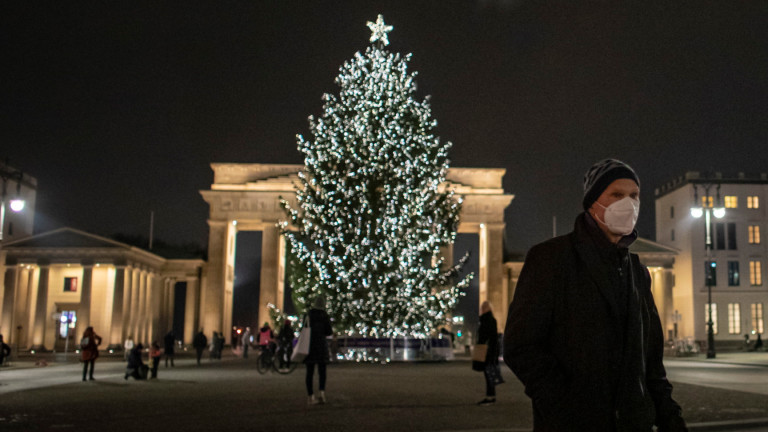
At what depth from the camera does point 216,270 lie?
229 ft

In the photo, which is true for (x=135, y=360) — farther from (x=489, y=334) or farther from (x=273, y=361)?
(x=489, y=334)

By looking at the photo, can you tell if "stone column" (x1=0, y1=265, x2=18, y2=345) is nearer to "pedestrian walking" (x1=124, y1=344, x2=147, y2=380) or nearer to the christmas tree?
the christmas tree

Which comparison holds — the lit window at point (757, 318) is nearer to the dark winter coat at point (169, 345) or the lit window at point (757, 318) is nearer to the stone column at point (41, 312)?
the dark winter coat at point (169, 345)

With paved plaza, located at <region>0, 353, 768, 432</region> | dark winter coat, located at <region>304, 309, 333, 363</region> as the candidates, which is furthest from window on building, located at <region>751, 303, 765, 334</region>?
dark winter coat, located at <region>304, 309, 333, 363</region>

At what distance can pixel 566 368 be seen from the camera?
138 inches

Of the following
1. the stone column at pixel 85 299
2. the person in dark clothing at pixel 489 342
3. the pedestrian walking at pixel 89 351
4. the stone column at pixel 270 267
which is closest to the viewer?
the person in dark clothing at pixel 489 342

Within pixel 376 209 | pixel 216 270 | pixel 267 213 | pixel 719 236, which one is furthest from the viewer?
pixel 719 236

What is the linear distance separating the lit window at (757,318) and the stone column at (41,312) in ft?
198

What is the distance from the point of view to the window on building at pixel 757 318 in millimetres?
73750

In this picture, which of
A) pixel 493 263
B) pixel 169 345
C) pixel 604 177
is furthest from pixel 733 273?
pixel 604 177

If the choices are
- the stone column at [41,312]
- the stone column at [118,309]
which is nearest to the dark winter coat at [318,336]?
the stone column at [118,309]

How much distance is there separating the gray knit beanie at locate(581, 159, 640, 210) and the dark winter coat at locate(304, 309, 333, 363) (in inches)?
456

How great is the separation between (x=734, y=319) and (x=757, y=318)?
232 cm

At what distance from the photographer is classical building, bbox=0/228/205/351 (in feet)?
199
